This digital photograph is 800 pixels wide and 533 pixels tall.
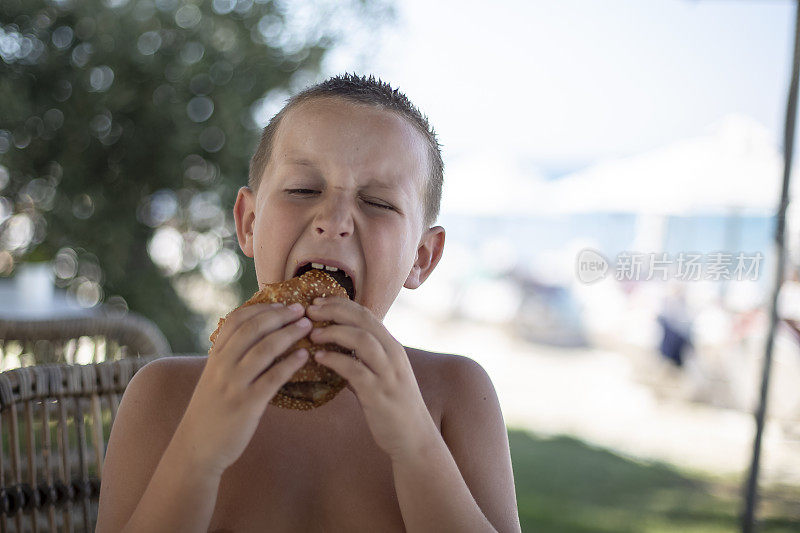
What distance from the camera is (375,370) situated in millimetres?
1044

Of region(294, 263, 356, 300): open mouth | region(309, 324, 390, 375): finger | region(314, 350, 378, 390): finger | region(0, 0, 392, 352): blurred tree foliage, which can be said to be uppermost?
region(0, 0, 392, 352): blurred tree foliage

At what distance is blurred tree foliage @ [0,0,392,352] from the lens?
4145 mm

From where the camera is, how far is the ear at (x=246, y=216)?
1539 mm

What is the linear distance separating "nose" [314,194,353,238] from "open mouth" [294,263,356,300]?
0.06m

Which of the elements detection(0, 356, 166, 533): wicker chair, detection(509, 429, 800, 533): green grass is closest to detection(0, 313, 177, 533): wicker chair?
detection(0, 356, 166, 533): wicker chair

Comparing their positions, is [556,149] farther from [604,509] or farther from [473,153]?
[604,509]

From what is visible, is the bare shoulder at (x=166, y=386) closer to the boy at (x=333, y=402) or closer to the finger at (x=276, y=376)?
the boy at (x=333, y=402)

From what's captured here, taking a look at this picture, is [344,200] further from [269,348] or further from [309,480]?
[309,480]

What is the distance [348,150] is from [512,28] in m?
4.77

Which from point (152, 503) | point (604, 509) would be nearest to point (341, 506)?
point (152, 503)

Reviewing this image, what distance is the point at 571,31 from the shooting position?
546cm

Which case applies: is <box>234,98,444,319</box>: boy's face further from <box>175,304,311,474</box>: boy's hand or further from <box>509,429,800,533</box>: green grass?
<box>509,429,800,533</box>: green grass

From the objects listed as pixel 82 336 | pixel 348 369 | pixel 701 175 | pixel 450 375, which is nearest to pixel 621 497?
pixel 701 175

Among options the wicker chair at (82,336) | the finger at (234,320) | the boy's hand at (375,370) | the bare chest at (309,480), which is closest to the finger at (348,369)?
the boy's hand at (375,370)
